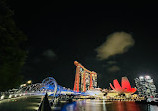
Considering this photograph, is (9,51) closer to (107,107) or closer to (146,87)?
(107,107)

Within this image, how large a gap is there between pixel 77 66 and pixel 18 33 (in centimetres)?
9197

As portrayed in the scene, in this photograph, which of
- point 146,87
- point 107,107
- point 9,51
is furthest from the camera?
point 146,87

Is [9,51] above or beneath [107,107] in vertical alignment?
above

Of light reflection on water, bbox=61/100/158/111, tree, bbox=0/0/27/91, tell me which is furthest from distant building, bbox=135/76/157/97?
tree, bbox=0/0/27/91

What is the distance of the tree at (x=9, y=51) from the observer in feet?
13.2

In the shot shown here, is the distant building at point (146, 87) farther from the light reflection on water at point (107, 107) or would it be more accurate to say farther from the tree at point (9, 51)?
the tree at point (9, 51)

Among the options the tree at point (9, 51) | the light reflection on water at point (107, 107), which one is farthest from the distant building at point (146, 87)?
the tree at point (9, 51)

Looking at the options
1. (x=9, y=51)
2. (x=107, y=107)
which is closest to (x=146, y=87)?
(x=107, y=107)

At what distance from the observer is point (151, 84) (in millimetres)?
118562

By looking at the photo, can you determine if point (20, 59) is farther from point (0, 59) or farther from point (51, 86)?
point (51, 86)

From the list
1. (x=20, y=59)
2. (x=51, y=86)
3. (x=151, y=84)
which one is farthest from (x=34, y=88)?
(x=151, y=84)

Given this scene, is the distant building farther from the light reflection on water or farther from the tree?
the tree

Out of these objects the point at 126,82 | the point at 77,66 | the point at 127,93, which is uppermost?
the point at 77,66

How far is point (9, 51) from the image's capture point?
13.8ft
